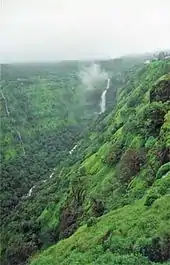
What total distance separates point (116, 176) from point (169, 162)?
21.0 meters

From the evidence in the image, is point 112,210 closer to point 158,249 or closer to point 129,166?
point 129,166

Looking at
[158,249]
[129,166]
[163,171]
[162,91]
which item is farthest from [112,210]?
[162,91]

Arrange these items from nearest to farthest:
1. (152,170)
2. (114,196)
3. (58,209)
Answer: (152,170) < (114,196) < (58,209)

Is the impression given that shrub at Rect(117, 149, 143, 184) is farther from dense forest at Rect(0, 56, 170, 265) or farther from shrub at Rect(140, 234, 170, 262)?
shrub at Rect(140, 234, 170, 262)

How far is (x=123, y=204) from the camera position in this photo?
56.9m

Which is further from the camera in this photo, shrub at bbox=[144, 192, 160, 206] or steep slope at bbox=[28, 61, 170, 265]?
shrub at bbox=[144, 192, 160, 206]

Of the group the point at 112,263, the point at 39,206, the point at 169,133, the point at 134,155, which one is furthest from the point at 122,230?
the point at 39,206

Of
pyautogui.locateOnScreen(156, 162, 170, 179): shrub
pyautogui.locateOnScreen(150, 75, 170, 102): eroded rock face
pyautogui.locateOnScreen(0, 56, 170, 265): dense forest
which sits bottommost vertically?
pyautogui.locateOnScreen(0, 56, 170, 265): dense forest

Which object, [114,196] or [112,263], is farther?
[114,196]

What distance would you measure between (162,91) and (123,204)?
34641 mm

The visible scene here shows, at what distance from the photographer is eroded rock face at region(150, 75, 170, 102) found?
8491 cm

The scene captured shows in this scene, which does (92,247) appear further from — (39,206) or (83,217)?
(39,206)

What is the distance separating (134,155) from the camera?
7681 centimetres

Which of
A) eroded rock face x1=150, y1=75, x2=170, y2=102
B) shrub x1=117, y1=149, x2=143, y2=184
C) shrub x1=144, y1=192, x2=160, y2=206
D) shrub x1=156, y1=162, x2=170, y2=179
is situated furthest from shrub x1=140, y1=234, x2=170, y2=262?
eroded rock face x1=150, y1=75, x2=170, y2=102
